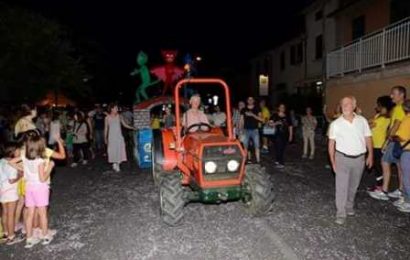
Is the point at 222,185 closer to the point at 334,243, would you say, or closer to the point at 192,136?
the point at 192,136

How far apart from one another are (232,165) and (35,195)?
2755mm

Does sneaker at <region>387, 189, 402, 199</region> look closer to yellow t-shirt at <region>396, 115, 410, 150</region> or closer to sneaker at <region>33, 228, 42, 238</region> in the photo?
yellow t-shirt at <region>396, 115, 410, 150</region>

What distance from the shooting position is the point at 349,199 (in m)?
6.23

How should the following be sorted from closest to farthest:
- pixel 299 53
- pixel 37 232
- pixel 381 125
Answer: pixel 37 232
pixel 381 125
pixel 299 53

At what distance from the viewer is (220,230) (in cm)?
575

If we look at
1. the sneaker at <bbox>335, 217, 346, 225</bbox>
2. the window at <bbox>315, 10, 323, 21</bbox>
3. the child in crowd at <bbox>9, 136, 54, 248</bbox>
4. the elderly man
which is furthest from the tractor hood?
the window at <bbox>315, 10, 323, 21</bbox>

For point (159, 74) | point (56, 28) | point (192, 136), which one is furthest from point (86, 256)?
point (56, 28)

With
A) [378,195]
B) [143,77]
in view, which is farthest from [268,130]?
[143,77]

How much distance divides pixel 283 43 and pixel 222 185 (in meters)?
Answer: 26.2

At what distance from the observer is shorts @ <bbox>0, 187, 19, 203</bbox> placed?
523 centimetres

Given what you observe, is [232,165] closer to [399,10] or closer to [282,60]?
[399,10]

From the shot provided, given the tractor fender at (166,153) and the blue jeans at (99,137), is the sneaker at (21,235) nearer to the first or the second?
the tractor fender at (166,153)

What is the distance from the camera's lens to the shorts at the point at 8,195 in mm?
5234

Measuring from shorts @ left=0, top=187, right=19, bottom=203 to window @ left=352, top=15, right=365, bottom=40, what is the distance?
54.4 feet
